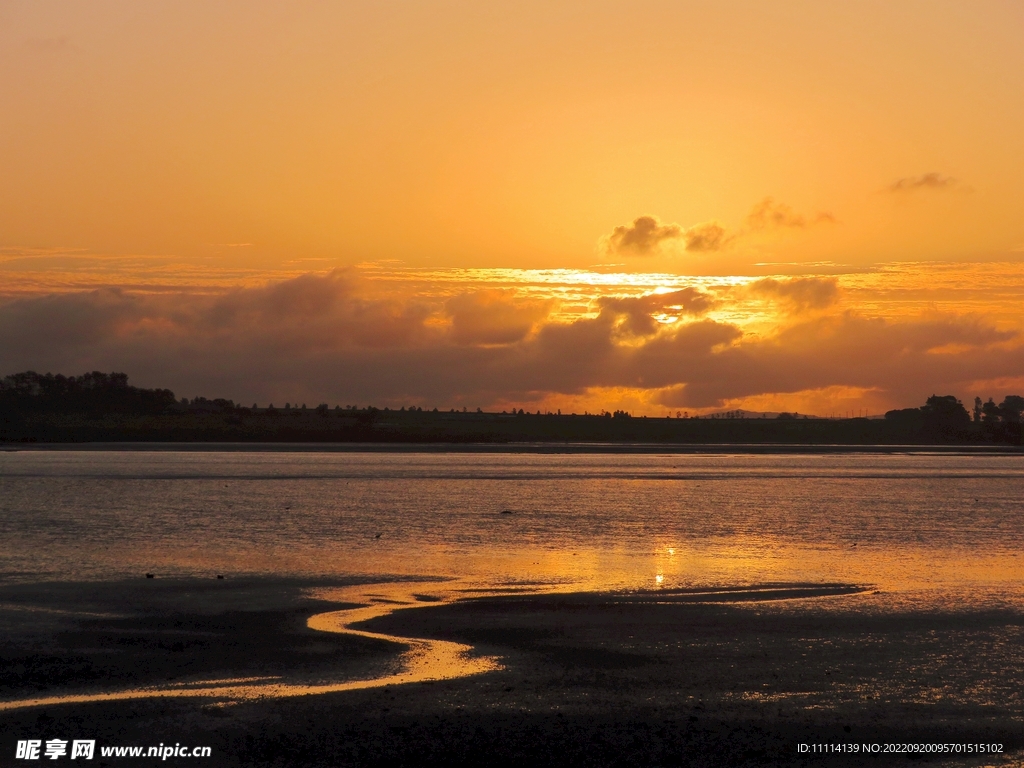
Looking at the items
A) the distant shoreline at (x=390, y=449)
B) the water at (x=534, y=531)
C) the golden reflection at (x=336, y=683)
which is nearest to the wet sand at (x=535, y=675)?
the golden reflection at (x=336, y=683)

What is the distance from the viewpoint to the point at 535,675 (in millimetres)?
16219

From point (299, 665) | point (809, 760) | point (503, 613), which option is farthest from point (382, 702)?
point (503, 613)

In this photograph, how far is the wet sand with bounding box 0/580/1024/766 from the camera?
1294cm

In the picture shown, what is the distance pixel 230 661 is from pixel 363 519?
25.4m

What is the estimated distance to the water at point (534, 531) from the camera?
2744 centimetres

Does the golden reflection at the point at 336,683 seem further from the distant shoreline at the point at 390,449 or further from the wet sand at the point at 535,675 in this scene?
the distant shoreline at the point at 390,449

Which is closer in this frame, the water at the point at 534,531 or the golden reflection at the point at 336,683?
the golden reflection at the point at 336,683

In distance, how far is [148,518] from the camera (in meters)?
41.6

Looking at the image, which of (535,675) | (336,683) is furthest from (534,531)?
(336,683)

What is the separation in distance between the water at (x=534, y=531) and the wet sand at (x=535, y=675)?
11.9 ft

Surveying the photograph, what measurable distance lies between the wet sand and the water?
3621 mm

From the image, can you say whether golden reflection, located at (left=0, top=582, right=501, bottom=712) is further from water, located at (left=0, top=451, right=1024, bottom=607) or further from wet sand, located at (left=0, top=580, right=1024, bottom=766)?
water, located at (left=0, top=451, right=1024, bottom=607)

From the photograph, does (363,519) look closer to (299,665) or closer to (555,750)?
(299,665)

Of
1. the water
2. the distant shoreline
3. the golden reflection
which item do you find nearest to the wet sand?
the golden reflection
